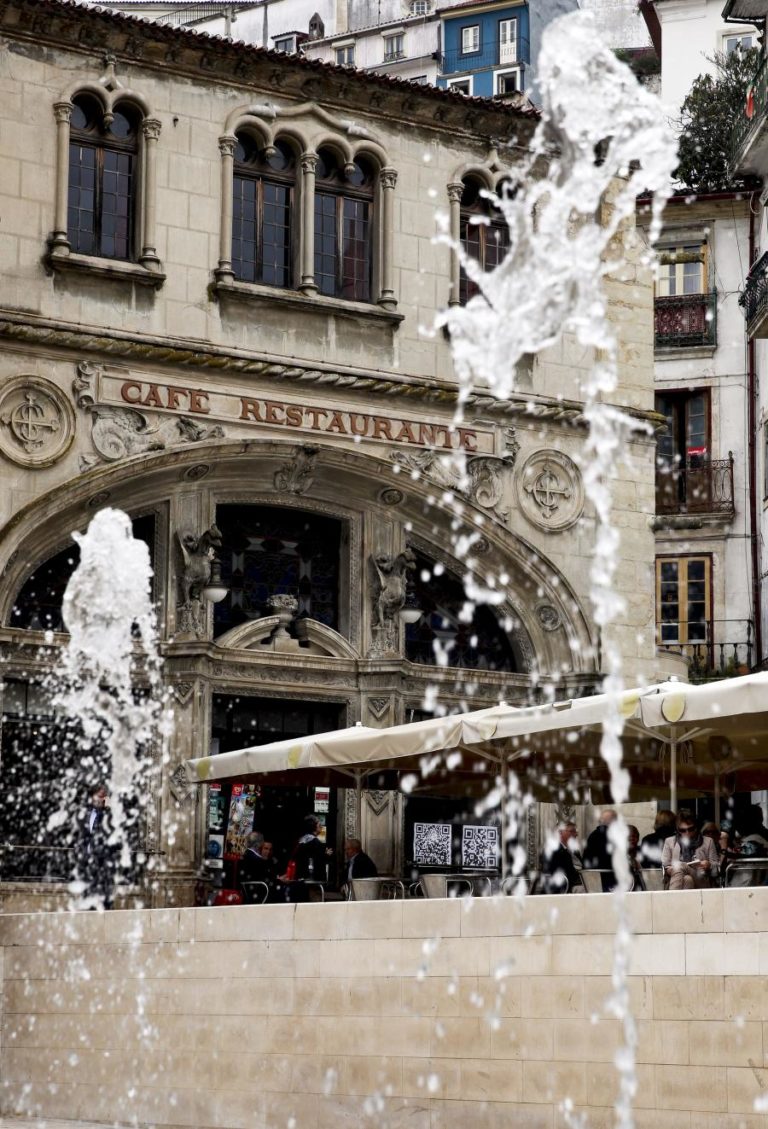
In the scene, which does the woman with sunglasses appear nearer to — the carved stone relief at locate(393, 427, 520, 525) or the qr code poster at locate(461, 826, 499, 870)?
the qr code poster at locate(461, 826, 499, 870)

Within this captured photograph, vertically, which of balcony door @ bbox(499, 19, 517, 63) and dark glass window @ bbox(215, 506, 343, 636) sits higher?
balcony door @ bbox(499, 19, 517, 63)

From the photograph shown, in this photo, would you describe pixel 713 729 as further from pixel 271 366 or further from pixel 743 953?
pixel 271 366

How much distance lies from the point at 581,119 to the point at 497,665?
50.0 feet

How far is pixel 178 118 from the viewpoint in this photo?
89.4ft

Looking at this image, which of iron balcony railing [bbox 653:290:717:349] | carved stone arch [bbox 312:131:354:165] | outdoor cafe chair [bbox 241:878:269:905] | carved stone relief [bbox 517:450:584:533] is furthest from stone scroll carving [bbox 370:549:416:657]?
iron balcony railing [bbox 653:290:717:349]

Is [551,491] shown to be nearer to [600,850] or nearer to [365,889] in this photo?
[600,850]

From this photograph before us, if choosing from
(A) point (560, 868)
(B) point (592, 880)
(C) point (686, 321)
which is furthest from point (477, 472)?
(C) point (686, 321)

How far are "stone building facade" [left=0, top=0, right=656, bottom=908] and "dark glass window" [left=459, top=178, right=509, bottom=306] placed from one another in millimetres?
315

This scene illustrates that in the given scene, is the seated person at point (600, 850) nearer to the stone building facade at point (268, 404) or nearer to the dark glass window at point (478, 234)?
the stone building facade at point (268, 404)

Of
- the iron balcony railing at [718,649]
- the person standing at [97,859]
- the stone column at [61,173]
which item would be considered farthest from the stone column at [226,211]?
the iron balcony railing at [718,649]

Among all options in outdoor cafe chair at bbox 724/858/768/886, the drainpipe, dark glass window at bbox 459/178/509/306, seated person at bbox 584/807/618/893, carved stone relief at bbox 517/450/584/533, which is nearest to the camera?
outdoor cafe chair at bbox 724/858/768/886

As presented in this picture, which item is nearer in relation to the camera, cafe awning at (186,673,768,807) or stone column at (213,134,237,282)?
cafe awning at (186,673,768,807)

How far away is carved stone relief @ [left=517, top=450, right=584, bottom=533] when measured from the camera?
28.9 meters

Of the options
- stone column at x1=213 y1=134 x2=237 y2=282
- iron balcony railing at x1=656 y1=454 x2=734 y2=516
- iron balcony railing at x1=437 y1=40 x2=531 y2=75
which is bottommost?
iron balcony railing at x1=656 y1=454 x2=734 y2=516
